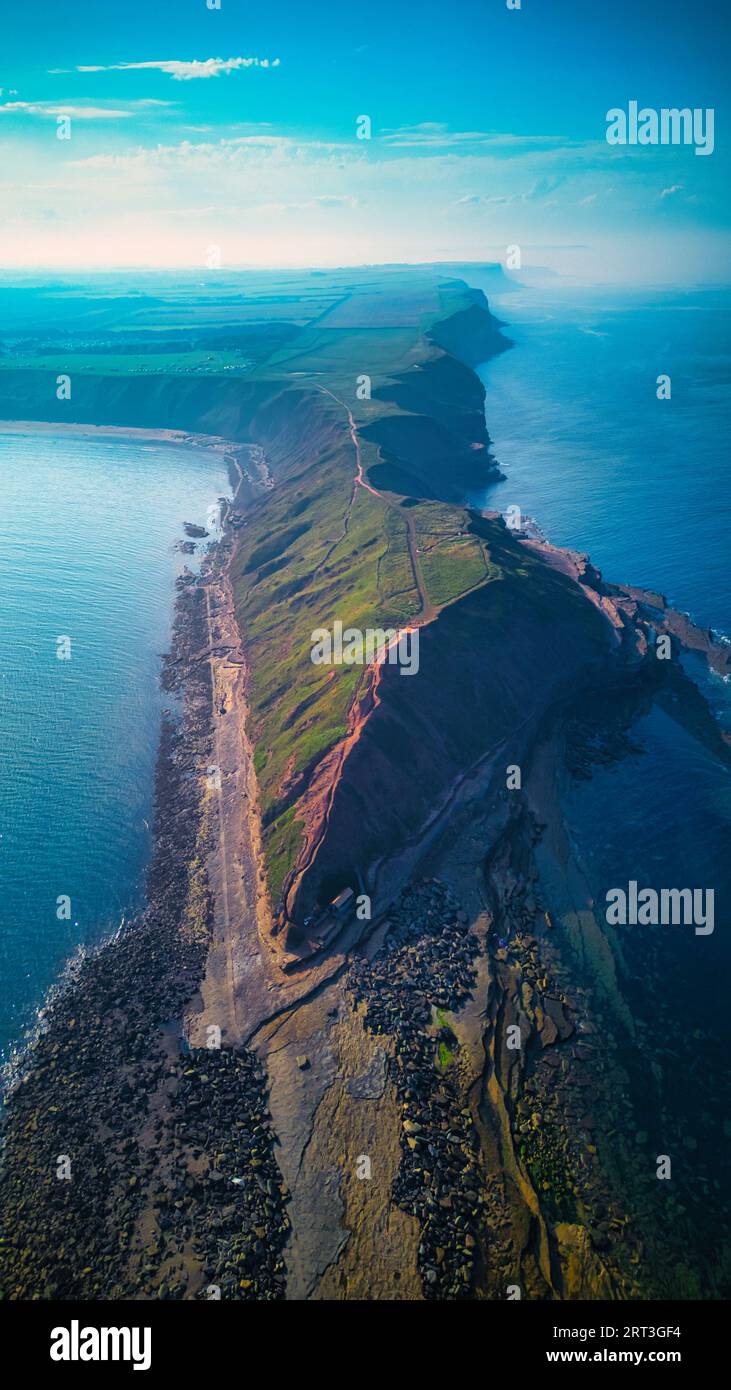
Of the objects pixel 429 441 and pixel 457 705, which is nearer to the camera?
Result: pixel 457 705

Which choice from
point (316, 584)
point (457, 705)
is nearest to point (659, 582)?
point (316, 584)

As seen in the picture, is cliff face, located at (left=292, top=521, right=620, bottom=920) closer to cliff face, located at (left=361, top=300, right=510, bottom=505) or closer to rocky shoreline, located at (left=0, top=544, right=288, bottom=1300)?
rocky shoreline, located at (left=0, top=544, right=288, bottom=1300)

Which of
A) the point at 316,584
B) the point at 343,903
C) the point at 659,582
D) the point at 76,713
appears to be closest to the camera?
the point at 343,903

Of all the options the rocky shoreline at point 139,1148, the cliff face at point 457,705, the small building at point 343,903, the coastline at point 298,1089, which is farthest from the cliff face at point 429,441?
the rocky shoreline at point 139,1148

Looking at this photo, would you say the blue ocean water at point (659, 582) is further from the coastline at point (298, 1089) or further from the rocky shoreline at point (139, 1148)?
the rocky shoreline at point (139, 1148)

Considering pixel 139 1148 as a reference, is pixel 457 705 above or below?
above

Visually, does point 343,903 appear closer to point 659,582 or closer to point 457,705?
point 457,705

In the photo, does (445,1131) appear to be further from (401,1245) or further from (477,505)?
(477,505)

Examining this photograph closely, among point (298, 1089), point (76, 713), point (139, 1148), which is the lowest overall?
point (139, 1148)

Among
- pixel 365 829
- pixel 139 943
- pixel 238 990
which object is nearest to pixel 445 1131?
pixel 238 990
